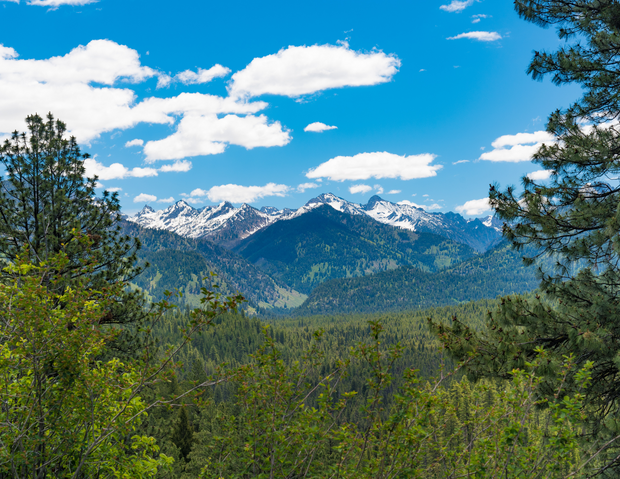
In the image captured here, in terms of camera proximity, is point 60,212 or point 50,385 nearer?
point 50,385

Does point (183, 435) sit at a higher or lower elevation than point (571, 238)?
lower

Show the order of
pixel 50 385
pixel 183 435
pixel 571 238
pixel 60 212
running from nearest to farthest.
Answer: pixel 50 385 < pixel 571 238 < pixel 60 212 < pixel 183 435

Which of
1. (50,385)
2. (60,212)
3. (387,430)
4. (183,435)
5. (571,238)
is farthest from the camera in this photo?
(183,435)

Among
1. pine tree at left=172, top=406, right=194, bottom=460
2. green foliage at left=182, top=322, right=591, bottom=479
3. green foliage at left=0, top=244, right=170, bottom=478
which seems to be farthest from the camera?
pine tree at left=172, top=406, right=194, bottom=460

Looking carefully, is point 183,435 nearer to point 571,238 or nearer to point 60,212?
point 60,212

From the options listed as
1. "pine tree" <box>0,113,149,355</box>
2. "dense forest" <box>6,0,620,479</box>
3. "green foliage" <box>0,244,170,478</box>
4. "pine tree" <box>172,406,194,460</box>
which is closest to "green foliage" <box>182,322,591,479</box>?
"dense forest" <box>6,0,620,479</box>

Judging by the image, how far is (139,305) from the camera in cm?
2020

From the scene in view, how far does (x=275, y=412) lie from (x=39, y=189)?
17714mm

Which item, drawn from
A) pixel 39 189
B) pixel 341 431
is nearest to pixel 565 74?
pixel 341 431

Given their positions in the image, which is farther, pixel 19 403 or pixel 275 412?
pixel 19 403

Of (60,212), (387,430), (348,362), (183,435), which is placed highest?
(60,212)

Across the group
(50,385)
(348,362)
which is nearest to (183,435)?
(50,385)

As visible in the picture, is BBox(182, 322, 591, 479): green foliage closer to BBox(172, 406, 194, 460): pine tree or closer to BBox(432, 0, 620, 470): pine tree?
BBox(432, 0, 620, 470): pine tree

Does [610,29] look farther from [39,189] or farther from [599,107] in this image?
[39,189]
